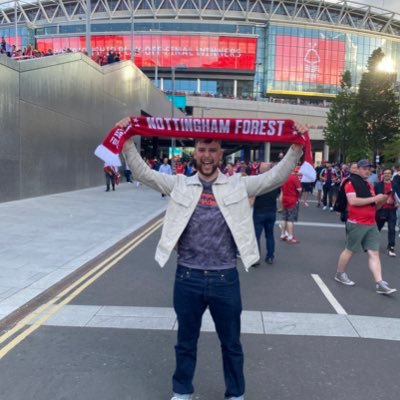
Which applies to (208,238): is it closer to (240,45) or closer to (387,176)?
(387,176)

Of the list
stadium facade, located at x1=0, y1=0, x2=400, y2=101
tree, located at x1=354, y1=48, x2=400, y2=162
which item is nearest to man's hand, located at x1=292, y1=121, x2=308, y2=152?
tree, located at x1=354, y1=48, x2=400, y2=162

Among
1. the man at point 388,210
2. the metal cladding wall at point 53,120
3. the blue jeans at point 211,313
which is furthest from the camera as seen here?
the metal cladding wall at point 53,120

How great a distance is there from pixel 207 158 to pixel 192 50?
79390 mm

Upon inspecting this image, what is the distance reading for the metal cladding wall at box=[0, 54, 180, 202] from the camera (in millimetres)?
16875

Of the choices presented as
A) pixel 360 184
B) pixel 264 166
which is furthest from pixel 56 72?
Result: pixel 360 184

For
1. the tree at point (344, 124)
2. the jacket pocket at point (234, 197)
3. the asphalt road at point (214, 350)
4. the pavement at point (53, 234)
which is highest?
the tree at point (344, 124)

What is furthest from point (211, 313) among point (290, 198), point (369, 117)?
point (369, 117)

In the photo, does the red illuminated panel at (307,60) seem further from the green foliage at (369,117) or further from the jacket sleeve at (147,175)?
the jacket sleeve at (147,175)

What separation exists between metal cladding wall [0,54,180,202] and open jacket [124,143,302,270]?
47.5ft

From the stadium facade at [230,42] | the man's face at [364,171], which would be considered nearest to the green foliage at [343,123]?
the man's face at [364,171]

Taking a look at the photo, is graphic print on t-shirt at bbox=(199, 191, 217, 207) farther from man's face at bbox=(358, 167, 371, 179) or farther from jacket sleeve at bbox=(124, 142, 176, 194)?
man's face at bbox=(358, 167, 371, 179)

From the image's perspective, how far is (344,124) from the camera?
4072cm

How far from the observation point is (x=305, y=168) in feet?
12.1

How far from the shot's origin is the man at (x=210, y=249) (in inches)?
123
